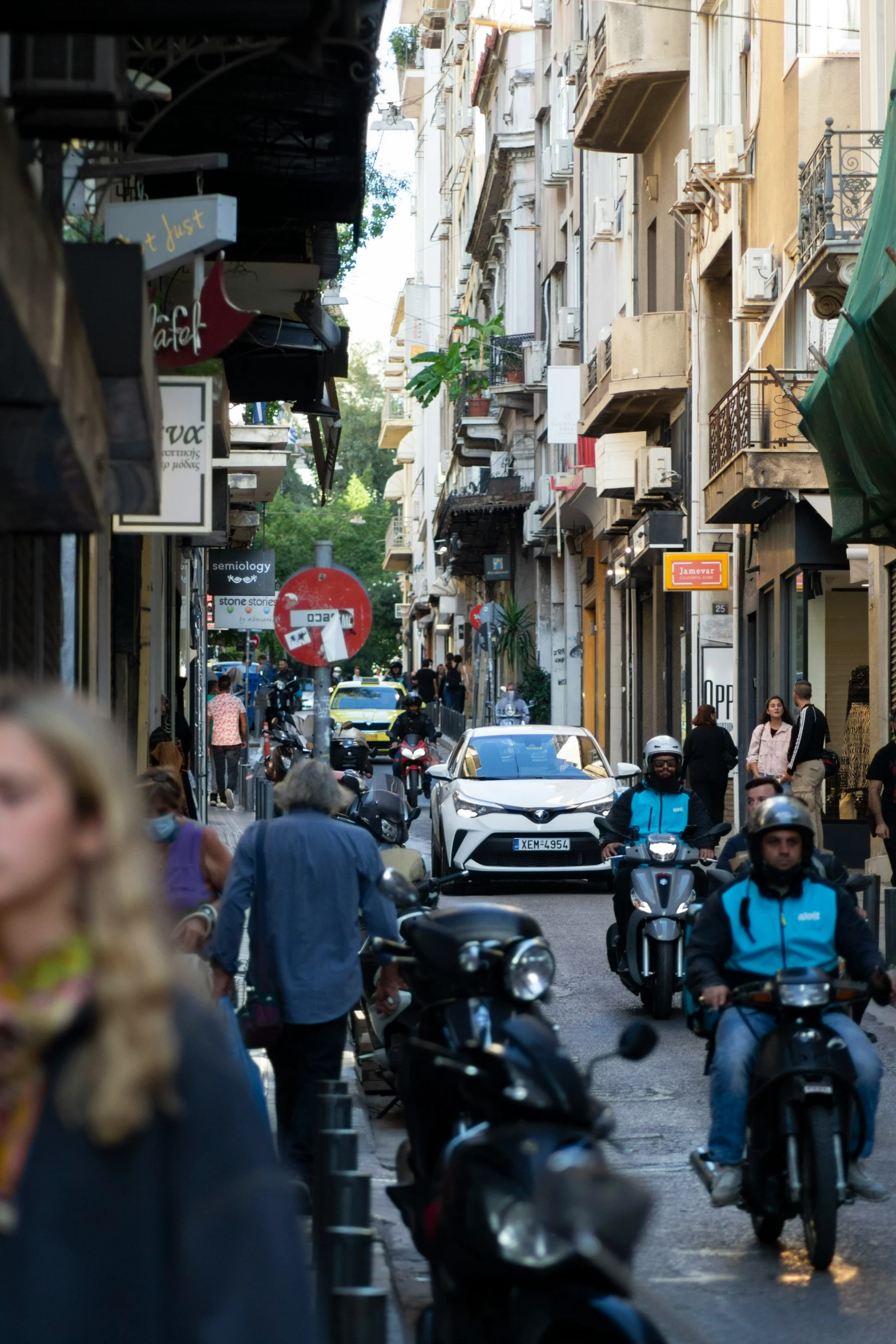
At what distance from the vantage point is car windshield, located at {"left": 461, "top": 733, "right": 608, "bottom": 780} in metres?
20.6

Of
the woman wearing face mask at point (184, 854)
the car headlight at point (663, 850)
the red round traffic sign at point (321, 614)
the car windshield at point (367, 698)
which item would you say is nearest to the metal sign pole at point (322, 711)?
the red round traffic sign at point (321, 614)

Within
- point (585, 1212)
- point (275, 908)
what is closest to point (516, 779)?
point (275, 908)

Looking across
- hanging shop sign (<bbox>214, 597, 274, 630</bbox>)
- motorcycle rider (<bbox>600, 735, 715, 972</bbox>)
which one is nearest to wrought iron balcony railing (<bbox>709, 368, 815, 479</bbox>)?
hanging shop sign (<bbox>214, 597, 274, 630</bbox>)

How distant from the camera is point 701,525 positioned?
3006 centimetres

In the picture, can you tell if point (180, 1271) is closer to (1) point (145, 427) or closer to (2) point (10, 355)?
(2) point (10, 355)

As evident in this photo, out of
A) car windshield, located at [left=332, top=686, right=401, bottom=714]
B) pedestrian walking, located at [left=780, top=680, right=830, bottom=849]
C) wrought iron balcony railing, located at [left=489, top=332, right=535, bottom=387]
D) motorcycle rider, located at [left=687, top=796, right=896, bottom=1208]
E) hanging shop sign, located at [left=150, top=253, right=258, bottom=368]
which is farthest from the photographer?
wrought iron balcony railing, located at [left=489, top=332, right=535, bottom=387]

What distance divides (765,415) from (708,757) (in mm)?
4166

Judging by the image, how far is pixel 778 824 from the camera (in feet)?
24.3

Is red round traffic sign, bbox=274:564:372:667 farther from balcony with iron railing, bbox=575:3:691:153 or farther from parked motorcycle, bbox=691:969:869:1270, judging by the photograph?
balcony with iron railing, bbox=575:3:691:153

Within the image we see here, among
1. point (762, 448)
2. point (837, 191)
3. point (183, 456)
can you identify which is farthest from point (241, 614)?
point (183, 456)

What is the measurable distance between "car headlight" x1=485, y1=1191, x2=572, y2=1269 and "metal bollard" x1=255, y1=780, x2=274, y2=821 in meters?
16.5

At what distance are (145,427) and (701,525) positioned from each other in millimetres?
24622

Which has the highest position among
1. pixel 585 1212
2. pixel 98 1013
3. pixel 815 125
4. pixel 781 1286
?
pixel 815 125

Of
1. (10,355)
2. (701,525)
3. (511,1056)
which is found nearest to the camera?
(10,355)
